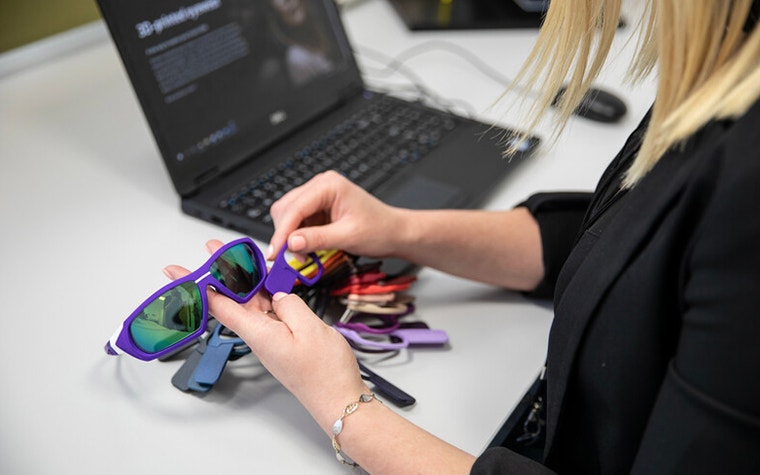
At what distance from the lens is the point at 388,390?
61cm

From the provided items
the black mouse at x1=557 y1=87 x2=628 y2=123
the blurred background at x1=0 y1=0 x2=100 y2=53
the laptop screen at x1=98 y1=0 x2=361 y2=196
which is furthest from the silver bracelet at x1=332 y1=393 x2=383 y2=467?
the blurred background at x1=0 y1=0 x2=100 y2=53

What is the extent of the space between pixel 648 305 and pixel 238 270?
1.12ft

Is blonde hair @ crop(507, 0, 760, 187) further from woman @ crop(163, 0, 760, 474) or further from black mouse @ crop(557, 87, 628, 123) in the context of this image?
black mouse @ crop(557, 87, 628, 123)

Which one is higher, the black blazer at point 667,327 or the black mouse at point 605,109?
the black blazer at point 667,327

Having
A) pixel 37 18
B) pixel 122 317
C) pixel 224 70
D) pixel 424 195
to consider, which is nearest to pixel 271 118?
pixel 224 70

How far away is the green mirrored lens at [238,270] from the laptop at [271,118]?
0.13 metres

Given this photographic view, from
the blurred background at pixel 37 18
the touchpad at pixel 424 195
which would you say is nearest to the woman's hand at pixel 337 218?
the touchpad at pixel 424 195

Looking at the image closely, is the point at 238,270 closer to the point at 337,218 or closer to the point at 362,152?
the point at 337,218

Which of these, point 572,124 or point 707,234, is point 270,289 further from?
point 572,124

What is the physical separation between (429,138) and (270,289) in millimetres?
399

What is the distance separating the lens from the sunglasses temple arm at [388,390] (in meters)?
0.60

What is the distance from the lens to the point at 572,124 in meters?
1.03

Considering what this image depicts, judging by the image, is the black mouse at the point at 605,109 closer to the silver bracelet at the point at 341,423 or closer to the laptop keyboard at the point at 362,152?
the laptop keyboard at the point at 362,152

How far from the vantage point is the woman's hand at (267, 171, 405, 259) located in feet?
2.23
